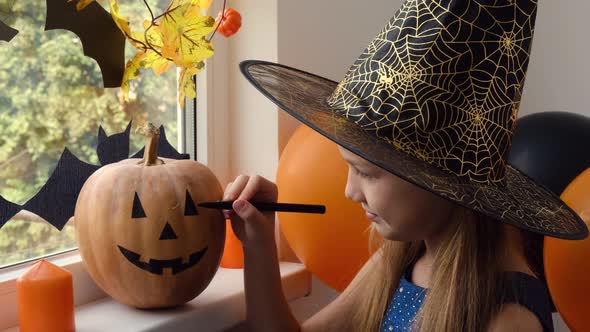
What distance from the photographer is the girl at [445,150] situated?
0.84 meters

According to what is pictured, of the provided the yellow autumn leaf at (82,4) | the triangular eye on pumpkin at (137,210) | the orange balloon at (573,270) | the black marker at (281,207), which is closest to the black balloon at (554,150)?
the orange balloon at (573,270)

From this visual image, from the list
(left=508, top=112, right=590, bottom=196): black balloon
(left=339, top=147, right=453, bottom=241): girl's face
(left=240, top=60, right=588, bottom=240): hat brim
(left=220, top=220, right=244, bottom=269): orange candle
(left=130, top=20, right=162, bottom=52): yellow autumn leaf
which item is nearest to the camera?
(left=240, top=60, right=588, bottom=240): hat brim

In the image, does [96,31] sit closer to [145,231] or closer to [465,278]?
[145,231]

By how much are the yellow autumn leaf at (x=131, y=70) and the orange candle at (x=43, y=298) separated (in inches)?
12.9

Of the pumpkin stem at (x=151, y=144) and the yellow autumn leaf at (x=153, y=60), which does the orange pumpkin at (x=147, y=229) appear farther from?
the yellow autumn leaf at (x=153, y=60)

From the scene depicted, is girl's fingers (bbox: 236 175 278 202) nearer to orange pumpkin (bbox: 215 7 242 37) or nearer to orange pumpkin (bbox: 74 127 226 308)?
orange pumpkin (bbox: 74 127 226 308)

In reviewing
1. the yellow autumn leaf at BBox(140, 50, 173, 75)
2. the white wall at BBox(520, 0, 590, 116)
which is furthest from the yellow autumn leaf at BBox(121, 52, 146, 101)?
the white wall at BBox(520, 0, 590, 116)

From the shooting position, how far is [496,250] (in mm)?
1027

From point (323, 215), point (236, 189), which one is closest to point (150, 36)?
point (236, 189)

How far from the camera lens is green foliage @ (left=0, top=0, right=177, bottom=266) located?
1100 millimetres

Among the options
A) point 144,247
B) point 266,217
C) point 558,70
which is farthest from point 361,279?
point 558,70

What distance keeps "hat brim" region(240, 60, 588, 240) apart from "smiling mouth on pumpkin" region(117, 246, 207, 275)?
0.33 meters

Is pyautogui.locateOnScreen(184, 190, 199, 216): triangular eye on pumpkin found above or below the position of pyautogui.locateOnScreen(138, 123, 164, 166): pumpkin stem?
below

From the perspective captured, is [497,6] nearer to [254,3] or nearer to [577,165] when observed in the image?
[577,165]
